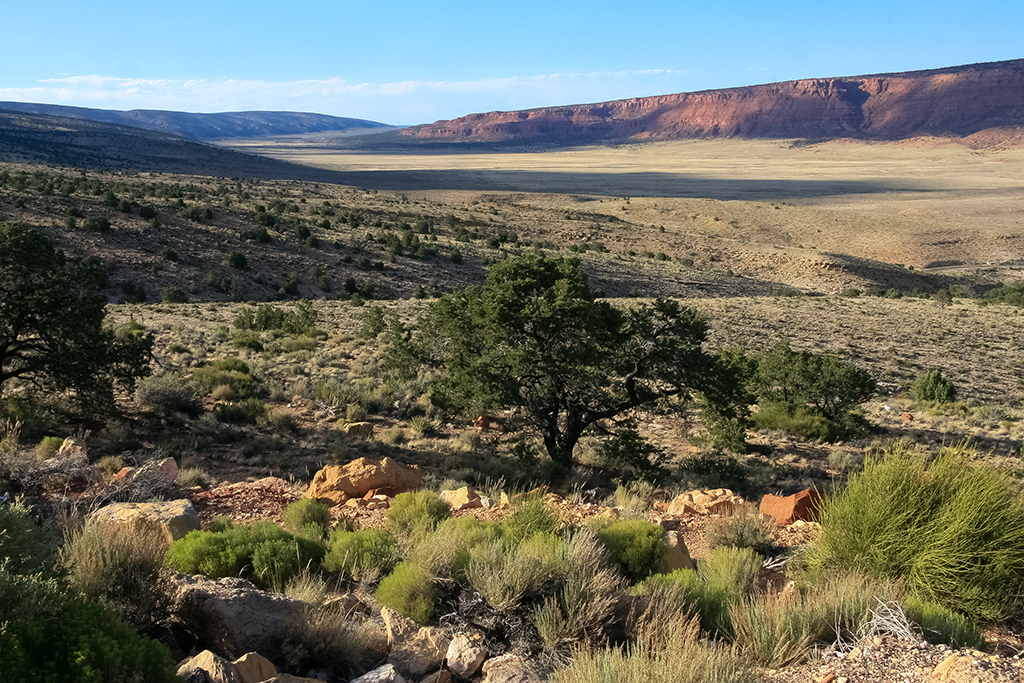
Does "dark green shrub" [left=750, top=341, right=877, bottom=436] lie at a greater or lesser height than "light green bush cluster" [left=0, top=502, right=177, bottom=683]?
lesser

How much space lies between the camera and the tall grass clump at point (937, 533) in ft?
17.5

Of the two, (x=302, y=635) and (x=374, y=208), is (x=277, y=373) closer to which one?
(x=302, y=635)

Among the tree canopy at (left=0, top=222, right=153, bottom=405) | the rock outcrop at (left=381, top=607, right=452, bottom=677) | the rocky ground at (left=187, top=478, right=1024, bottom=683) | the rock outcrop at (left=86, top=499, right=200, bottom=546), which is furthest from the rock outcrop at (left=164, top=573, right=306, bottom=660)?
the tree canopy at (left=0, top=222, right=153, bottom=405)

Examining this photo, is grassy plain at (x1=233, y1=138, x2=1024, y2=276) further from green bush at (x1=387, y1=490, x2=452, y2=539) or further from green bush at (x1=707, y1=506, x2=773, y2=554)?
green bush at (x1=387, y1=490, x2=452, y2=539)

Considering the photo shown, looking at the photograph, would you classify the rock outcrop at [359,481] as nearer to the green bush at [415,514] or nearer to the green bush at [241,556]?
the green bush at [415,514]

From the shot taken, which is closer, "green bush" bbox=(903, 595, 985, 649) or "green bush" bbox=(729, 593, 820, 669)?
"green bush" bbox=(729, 593, 820, 669)

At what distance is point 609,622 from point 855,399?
14.4 meters

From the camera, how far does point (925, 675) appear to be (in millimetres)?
3984

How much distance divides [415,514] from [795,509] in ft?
15.3

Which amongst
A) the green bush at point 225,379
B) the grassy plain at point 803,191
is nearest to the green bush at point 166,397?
the green bush at point 225,379

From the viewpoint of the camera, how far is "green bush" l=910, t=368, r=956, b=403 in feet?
61.8

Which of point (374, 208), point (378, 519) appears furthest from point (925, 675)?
point (374, 208)

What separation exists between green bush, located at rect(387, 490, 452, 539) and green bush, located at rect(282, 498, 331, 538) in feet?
2.23

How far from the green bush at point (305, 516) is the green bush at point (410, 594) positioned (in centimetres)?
192
